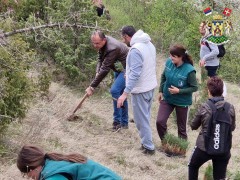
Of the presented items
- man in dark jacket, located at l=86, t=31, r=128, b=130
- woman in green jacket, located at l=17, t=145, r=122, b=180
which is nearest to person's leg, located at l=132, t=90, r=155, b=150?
man in dark jacket, located at l=86, t=31, r=128, b=130

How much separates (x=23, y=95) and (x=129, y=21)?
6.98 meters

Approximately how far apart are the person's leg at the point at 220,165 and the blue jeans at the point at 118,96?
2155mm

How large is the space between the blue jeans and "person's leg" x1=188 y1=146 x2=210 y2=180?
6.47ft

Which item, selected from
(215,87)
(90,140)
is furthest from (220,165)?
(90,140)

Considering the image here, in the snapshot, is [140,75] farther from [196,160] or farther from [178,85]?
[196,160]

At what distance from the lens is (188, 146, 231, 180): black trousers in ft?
15.6

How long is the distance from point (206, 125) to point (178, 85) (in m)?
1.34

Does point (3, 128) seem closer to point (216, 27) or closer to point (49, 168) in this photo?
point (49, 168)

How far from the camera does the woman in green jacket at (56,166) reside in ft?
10.7

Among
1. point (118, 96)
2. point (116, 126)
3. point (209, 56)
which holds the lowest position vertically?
point (116, 126)

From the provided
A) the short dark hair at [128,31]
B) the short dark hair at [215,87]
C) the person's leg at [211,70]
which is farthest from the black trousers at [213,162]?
the person's leg at [211,70]

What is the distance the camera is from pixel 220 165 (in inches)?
190

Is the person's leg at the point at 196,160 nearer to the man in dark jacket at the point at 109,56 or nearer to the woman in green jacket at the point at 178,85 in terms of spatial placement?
the woman in green jacket at the point at 178,85

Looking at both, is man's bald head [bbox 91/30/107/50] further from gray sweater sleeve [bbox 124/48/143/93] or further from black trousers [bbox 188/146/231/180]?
black trousers [bbox 188/146/231/180]
